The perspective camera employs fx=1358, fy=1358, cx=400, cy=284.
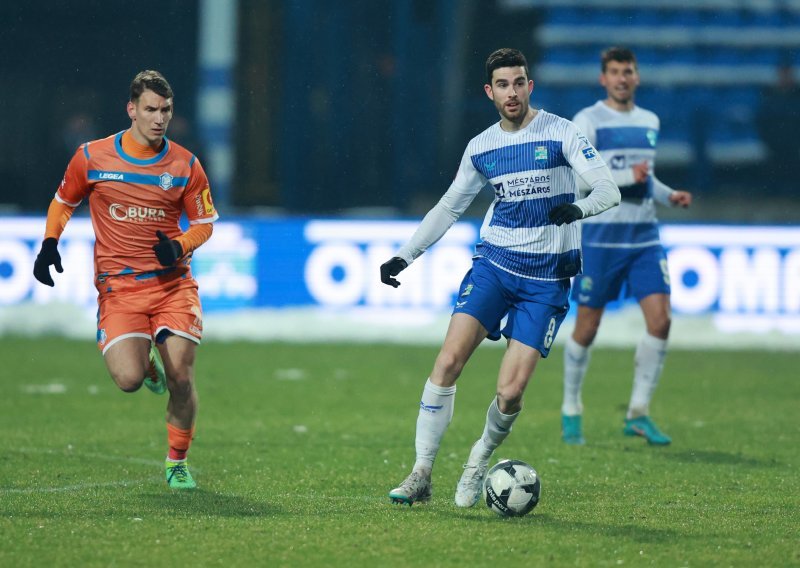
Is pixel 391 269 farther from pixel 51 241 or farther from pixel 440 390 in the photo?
pixel 51 241

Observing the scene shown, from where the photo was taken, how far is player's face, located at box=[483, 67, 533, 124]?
6.56 metres

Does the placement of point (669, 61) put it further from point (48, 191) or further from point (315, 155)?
point (48, 191)

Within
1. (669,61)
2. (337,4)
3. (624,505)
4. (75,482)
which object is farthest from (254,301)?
(624,505)

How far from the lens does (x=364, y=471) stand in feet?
25.1

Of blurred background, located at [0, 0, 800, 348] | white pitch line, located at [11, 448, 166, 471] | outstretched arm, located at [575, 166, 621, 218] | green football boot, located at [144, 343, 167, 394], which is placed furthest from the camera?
blurred background, located at [0, 0, 800, 348]

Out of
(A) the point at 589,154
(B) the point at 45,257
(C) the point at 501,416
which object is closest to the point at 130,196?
(B) the point at 45,257

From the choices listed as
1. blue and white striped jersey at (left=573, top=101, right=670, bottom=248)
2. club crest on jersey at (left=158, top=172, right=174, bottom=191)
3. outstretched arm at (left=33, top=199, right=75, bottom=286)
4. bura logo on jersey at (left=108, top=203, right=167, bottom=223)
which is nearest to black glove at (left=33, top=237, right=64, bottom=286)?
outstretched arm at (left=33, top=199, right=75, bottom=286)

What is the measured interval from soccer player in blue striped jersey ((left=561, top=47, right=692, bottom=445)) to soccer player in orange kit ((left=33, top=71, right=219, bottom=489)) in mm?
2935

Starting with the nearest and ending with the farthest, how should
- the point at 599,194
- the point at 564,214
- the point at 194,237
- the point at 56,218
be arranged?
the point at 564,214 < the point at 599,194 < the point at 194,237 < the point at 56,218

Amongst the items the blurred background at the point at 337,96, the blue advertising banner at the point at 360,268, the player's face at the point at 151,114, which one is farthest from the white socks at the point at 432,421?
the blurred background at the point at 337,96

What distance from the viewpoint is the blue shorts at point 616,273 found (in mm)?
9016

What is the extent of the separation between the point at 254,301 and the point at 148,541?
31.1 feet

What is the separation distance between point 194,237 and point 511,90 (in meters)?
1.83

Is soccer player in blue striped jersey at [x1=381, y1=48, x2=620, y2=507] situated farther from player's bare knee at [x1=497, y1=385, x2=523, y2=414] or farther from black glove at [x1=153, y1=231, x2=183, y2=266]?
black glove at [x1=153, y1=231, x2=183, y2=266]
